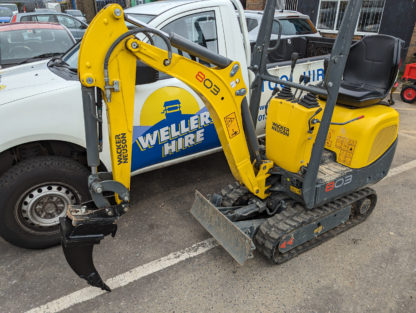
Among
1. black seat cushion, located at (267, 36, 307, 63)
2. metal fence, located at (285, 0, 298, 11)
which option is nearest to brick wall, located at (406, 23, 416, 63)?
metal fence, located at (285, 0, 298, 11)

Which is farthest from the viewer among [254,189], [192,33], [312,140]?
[192,33]

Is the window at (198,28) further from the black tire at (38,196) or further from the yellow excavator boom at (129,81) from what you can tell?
the black tire at (38,196)

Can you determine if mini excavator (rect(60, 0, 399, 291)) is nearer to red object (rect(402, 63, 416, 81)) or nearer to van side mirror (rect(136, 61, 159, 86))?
van side mirror (rect(136, 61, 159, 86))

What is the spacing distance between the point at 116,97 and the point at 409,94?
351 inches

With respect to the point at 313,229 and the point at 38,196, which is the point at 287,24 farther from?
the point at 38,196

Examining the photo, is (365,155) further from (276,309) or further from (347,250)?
(276,309)

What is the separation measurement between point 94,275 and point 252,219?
163cm

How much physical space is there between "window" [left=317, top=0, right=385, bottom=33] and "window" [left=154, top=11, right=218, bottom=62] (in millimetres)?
9177

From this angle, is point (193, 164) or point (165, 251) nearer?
point (165, 251)

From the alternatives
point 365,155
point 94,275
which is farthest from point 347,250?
point 94,275

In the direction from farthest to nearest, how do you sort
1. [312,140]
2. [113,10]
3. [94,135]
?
[312,140] → [94,135] → [113,10]

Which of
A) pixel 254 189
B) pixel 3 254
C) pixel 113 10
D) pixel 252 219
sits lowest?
pixel 3 254

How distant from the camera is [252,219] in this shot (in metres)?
3.45

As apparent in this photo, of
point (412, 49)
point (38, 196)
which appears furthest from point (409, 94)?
point (38, 196)
